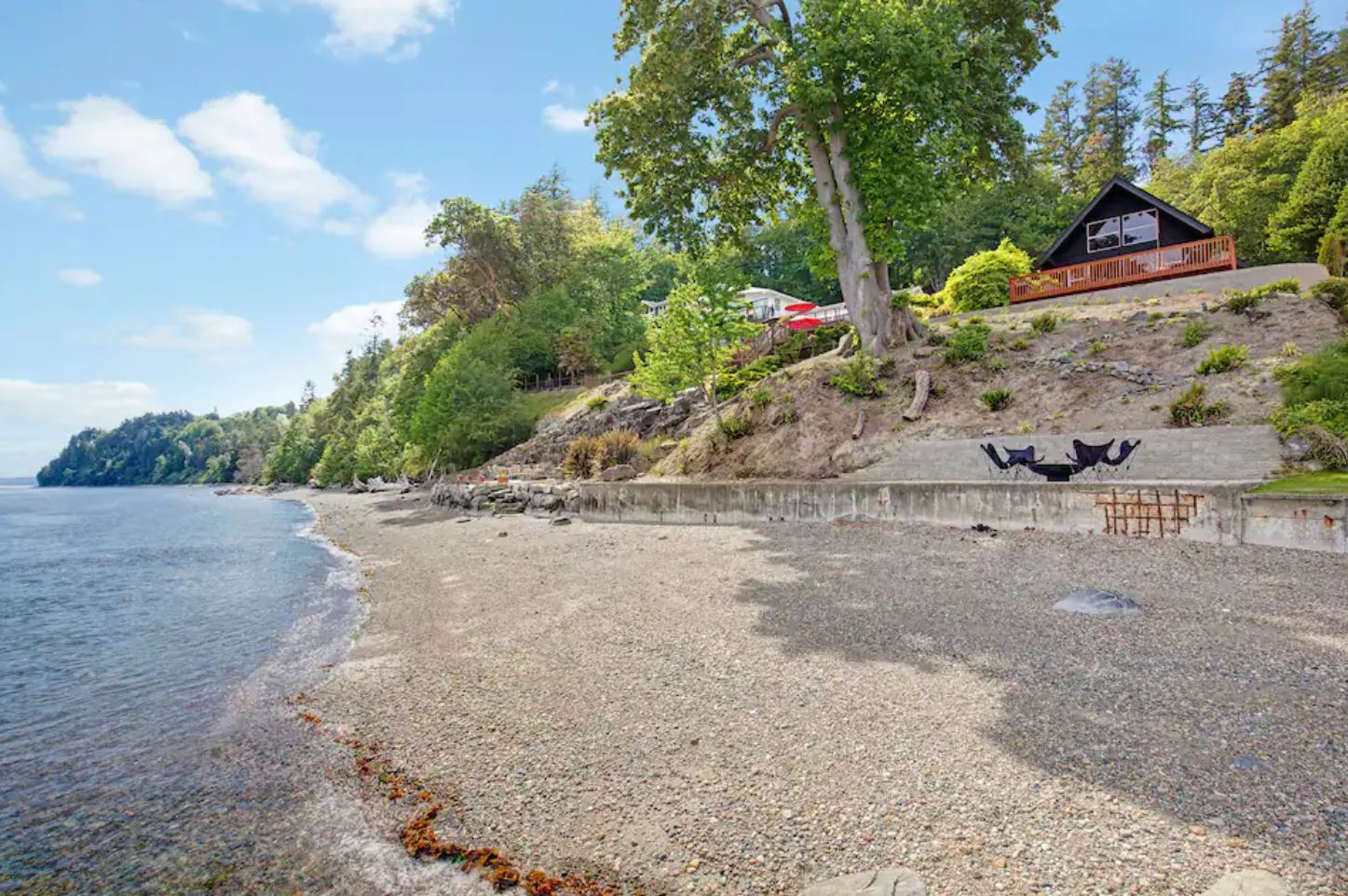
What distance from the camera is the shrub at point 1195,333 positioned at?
1458 centimetres

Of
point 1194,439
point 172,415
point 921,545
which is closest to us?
point 921,545

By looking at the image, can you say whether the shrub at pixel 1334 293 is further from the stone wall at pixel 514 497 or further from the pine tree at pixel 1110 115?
the pine tree at pixel 1110 115

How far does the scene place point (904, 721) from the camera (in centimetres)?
455

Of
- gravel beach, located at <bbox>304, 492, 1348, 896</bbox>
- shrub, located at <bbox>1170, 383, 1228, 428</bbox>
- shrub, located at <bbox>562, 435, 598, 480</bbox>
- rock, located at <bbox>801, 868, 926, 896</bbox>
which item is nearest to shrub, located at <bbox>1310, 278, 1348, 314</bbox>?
shrub, located at <bbox>1170, 383, 1228, 428</bbox>

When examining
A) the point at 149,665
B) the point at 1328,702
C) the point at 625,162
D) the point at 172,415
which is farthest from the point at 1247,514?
the point at 172,415

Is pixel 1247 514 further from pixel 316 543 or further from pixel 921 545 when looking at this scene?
pixel 316 543

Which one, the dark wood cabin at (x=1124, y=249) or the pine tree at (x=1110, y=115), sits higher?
the pine tree at (x=1110, y=115)

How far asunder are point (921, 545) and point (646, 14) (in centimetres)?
1674

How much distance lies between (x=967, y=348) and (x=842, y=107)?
7.99 meters

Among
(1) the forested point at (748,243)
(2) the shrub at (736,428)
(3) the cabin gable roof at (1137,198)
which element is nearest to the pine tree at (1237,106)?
(1) the forested point at (748,243)

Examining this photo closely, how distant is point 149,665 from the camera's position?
27.3 ft

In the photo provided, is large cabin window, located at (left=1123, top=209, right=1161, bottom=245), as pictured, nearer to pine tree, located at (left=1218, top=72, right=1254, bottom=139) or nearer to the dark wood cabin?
the dark wood cabin

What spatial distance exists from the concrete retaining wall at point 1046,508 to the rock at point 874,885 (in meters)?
8.67

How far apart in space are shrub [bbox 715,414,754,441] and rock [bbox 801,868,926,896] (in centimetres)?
1579
